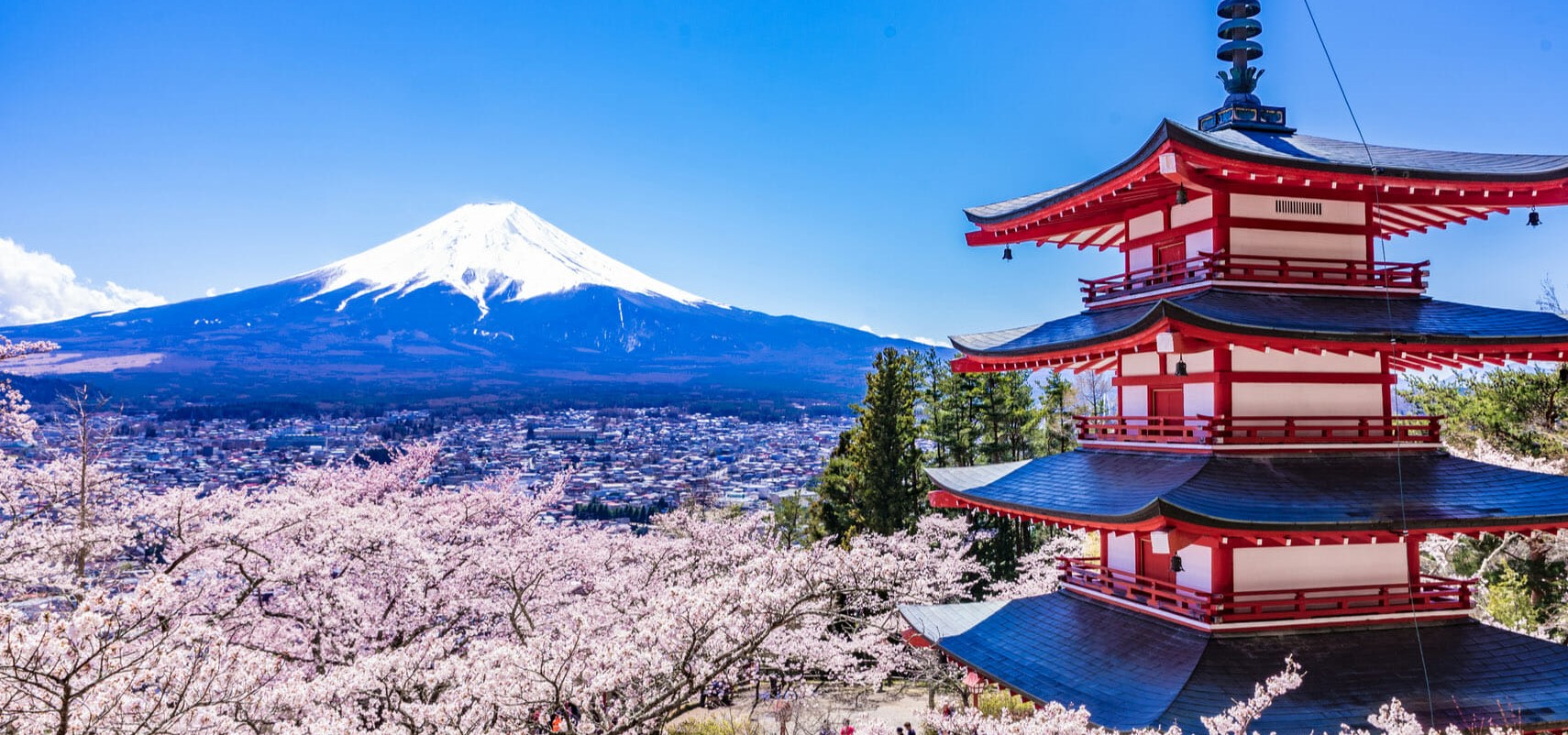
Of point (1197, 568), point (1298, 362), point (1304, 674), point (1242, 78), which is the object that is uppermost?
point (1242, 78)

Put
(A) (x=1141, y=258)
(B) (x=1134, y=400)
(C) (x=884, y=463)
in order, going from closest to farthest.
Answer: (B) (x=1134, y=400), (A) (x=1141, y=258), (C) (x=884, y=463)

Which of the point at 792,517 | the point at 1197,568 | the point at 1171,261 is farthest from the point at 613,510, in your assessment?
the point at 1197,568

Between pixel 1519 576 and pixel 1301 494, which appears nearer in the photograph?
pixel 1301 494

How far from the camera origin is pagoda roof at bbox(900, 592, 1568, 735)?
6957 mm

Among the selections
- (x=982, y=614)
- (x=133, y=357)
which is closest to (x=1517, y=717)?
(x=982, y=614)

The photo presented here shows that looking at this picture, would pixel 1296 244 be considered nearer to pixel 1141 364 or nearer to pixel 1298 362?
pixel 1298 362

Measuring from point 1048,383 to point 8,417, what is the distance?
98.7 ft

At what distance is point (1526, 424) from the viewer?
18609 mm

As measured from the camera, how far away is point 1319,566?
27.5ft

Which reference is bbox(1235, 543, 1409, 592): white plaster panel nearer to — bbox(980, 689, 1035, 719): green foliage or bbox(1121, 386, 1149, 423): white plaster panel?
bbox(1121, 386, 1149, 423): white plaster panel

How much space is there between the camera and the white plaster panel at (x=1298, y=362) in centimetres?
865

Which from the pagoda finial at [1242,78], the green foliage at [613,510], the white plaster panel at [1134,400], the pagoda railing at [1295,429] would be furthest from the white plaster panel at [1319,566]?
the green foliage at [613,510]

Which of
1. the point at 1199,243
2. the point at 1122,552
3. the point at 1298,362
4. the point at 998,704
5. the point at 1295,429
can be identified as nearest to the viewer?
the point at 1295,429

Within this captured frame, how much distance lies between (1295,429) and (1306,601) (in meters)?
1.67
